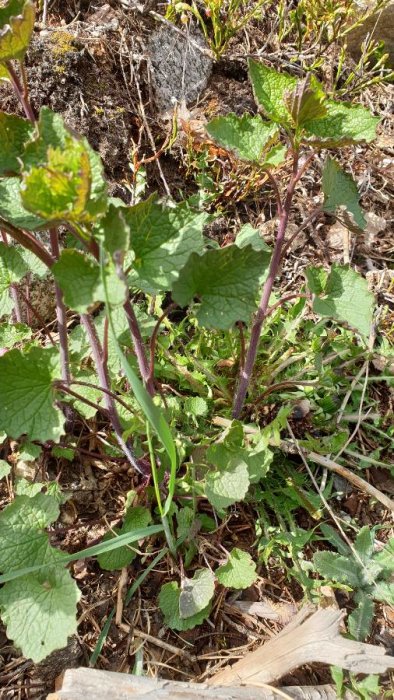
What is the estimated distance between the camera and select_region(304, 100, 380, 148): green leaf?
50.1 inches

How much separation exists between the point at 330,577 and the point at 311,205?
145 cm

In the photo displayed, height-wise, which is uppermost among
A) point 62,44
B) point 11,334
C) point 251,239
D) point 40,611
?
point 62,44

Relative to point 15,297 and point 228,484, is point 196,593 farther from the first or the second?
point 15,297

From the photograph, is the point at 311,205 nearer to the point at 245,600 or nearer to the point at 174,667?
the point at 245,600

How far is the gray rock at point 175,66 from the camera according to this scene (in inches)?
92.0

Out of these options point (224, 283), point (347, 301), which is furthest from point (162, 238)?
point (347, 301)

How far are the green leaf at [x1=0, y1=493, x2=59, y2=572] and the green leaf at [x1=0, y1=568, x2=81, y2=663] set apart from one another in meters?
0.05

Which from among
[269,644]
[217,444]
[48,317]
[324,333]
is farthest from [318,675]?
[48,317]

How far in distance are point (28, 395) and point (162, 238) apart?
443mm

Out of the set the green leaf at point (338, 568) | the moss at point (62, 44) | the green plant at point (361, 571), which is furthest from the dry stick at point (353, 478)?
the moss at point (62, 44)

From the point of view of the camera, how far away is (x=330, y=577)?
155 centimetres

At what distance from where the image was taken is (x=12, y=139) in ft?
3.96

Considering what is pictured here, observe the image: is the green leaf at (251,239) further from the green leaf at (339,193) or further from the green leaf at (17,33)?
the green leaf at (17,33)

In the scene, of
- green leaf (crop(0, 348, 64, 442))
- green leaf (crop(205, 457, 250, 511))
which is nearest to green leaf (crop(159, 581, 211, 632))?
green leaf (crop(205, 457, 250, 511))
